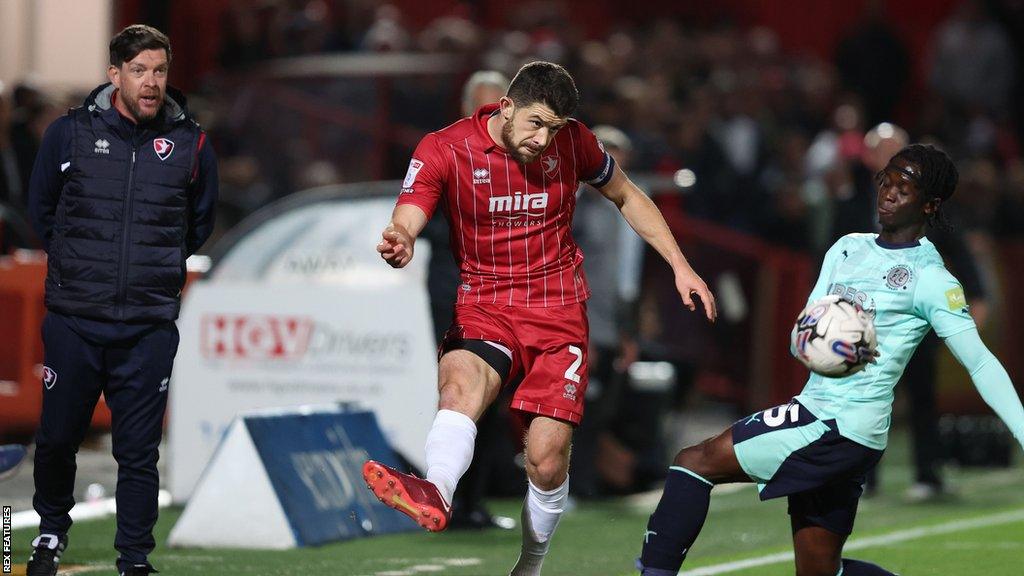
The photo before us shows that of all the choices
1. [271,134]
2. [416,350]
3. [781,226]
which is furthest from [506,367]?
[781,226]

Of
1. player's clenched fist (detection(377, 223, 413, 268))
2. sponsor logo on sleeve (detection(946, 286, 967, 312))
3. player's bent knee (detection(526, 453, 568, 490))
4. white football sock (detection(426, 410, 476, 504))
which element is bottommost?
player's bent knee (detection(526, 453, 568, 490))

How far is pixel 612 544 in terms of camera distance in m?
9.51

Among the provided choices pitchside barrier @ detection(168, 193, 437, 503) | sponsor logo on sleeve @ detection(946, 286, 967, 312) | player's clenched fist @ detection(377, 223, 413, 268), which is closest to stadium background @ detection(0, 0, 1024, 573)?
pitchside barrier @ detection(168, 193, 437, 503)

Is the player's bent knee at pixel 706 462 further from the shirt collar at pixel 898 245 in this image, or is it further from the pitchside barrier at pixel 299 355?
the pitchside barrier at pixel 299 355

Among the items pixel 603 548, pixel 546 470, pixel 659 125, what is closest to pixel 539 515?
pixel 546 470

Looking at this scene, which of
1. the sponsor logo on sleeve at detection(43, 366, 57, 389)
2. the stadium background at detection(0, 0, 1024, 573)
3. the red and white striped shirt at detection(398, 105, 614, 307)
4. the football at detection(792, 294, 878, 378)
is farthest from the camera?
the stadium background at detection(0, 0, 1024, 573)

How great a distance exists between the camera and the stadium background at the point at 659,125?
13.8 meters

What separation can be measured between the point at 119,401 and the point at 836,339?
9.83 feet

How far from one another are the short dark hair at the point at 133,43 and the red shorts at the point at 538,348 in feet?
5.49

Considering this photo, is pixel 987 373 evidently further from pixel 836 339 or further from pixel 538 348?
pixel 538 348

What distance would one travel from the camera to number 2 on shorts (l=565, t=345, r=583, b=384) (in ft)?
23.3

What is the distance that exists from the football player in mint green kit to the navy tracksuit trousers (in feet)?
6.96

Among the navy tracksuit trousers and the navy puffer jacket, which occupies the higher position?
the navy puffer jacket

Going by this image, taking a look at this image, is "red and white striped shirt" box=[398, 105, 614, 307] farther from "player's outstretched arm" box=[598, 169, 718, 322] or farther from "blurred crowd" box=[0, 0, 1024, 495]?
"blurred crowd" box=[0, 0, 1024, 495]
